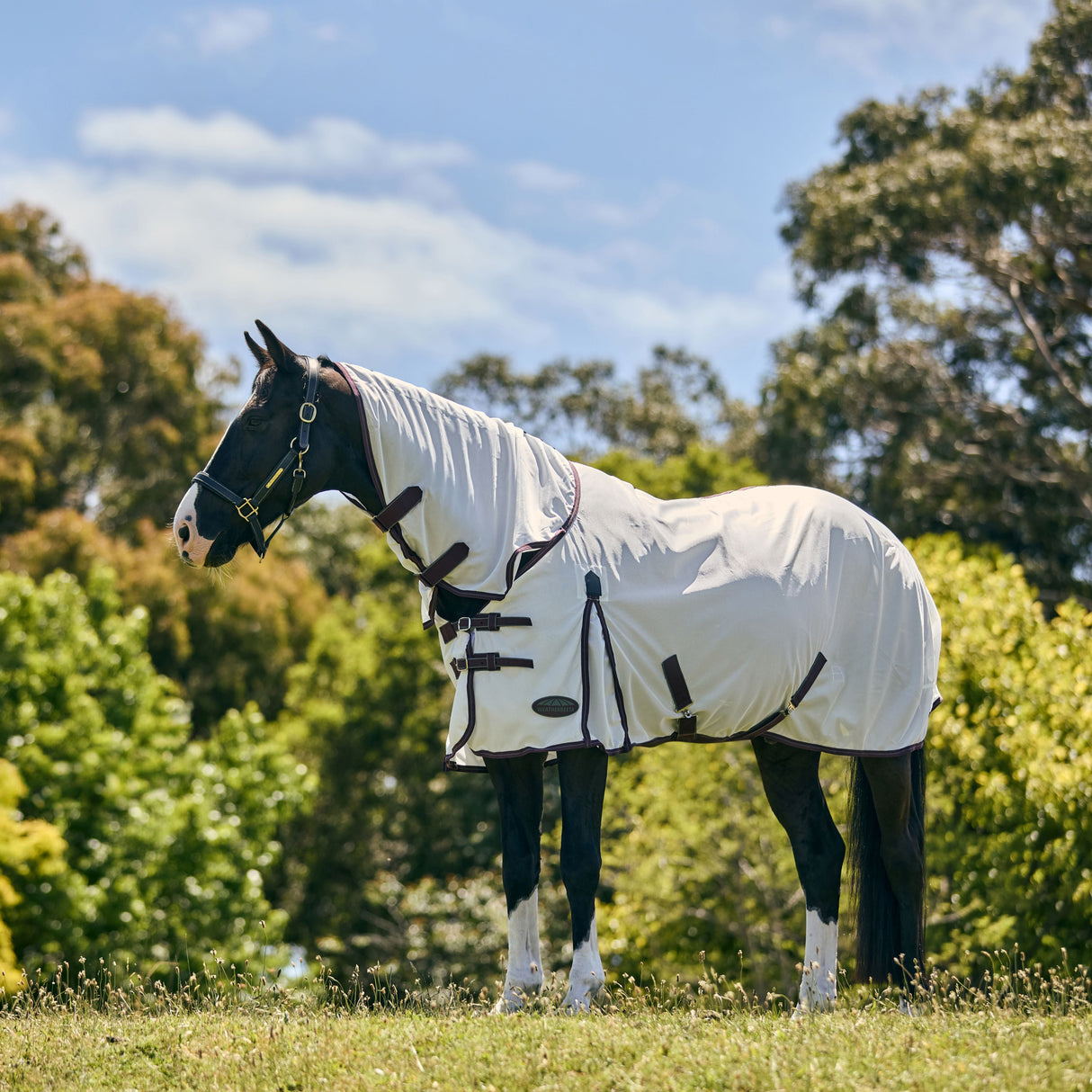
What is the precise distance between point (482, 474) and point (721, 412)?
33.3 metres

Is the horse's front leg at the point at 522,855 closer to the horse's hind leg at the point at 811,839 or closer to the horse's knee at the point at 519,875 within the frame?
the horse's knee at the point at 519,875

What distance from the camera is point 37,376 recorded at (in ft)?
79.0

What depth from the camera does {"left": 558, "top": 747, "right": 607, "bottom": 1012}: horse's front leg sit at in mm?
5293

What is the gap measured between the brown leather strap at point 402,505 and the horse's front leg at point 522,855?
1.16m

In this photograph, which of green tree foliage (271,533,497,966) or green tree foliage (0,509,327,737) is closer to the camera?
green tree foliage (0,509,327,737)

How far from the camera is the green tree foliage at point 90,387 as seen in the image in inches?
942

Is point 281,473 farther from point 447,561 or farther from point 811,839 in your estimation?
point 811,839

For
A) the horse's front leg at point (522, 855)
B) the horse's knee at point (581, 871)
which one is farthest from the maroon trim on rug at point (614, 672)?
the horse's knee at point (581, 871)

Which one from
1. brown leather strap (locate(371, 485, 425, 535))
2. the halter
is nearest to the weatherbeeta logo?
brown leather strap (locate(371, 485, 425, 535))

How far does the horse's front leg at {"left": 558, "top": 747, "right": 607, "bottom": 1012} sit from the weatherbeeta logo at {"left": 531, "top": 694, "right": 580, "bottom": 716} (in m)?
0.22

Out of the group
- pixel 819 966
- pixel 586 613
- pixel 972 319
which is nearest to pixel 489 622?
pixel 586 613

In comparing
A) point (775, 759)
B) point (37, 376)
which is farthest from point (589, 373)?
point (775, 759)

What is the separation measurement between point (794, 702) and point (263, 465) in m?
2.75

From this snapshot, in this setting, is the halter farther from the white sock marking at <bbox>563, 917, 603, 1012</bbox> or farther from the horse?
the white sock marking at <bbox>563, 917, 603, 1012</bbox>
